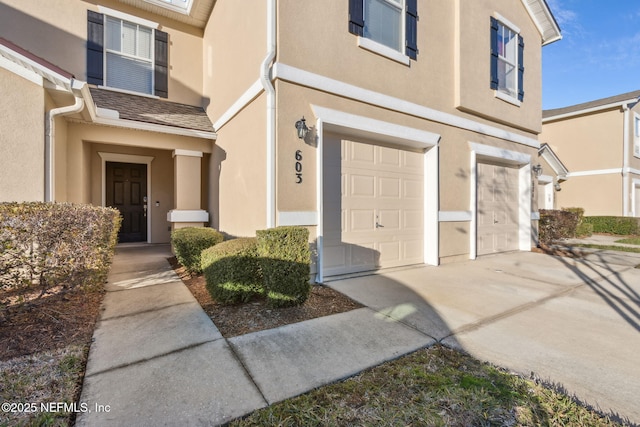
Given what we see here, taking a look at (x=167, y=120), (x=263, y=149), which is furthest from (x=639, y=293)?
(x=167, y=120)

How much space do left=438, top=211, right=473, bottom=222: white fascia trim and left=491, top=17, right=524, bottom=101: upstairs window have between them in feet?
11.3

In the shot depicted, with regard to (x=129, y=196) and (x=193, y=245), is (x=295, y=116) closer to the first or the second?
(x=193, y=245)

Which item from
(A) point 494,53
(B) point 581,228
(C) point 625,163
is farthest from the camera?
(C) point 625,163

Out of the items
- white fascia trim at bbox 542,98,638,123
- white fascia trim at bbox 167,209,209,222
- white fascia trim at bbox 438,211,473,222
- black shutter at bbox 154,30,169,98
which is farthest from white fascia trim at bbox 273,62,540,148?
white fascia trim at bbox 542,98,638,123

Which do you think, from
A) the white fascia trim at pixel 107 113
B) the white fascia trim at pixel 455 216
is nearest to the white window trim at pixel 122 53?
the white fascia trim at pixel 107 113

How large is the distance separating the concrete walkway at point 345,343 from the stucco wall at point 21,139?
6.30 feet

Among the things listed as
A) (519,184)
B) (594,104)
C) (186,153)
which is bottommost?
(519,184)

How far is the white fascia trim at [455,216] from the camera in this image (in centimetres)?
623

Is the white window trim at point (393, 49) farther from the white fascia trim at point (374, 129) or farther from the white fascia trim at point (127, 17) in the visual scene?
the white fascia trim at point (127, 17)

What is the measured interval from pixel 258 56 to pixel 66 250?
3.84 meters

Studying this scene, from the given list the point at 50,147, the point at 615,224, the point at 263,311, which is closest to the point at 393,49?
the point at 263,311

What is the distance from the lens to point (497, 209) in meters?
7.72

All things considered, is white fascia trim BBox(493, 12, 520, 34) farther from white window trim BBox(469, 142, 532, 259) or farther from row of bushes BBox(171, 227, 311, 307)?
row of bushes BBox(171, 227, 311, 307)

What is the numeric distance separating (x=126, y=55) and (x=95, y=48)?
0.60 m
